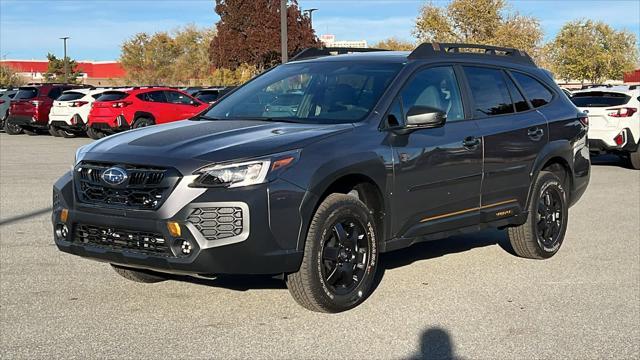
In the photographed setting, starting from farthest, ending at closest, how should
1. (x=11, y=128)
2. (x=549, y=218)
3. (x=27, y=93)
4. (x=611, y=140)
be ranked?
(x=11, y=128)
(x=27, y=93)
(x=611, y=140)
(x=549, y=218)

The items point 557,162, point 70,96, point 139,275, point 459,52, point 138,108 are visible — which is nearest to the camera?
point 139,275

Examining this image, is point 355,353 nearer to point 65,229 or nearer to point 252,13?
point 65,229

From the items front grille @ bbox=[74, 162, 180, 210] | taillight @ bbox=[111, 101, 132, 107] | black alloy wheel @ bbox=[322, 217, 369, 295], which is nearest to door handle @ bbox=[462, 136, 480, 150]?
black alloy wheel @ bbox=[322, 217, 369, 295]

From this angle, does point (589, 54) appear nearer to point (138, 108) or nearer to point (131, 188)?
point (138, 108)

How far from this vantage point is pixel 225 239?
4.93m

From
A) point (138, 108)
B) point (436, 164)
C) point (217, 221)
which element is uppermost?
point (436, 164)

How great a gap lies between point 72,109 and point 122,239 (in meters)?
20.8

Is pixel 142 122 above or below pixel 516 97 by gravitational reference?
below

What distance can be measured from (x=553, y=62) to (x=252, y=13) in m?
27.6

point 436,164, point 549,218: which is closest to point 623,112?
point 549,218

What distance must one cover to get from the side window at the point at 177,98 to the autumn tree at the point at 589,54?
39339mm

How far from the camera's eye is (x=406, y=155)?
5.88 metres

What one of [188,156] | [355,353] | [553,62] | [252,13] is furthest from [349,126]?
[553,62]

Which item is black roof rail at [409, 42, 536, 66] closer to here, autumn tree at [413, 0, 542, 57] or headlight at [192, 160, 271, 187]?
headlight at [192, 160, 271, 187]
